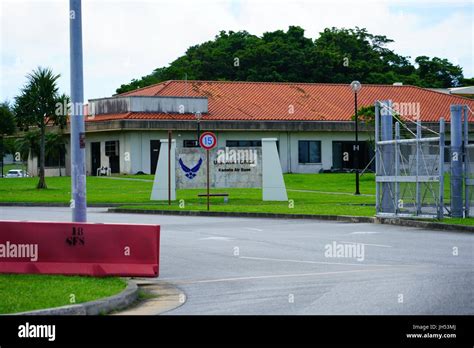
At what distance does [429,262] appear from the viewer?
16.8 m

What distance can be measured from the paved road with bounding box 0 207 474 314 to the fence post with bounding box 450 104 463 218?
2158 millimetres

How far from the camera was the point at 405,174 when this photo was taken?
2809cm

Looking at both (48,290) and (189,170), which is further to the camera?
(189,170)

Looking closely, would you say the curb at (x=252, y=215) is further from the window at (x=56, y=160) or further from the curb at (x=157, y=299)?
the window at (x=56, y=160)

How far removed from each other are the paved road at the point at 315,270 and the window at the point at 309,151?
43.2 meters

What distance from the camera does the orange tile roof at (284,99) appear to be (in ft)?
225

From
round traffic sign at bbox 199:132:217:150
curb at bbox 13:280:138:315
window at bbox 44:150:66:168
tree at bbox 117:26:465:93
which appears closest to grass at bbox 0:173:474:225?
round traffic sign at bbox 199:132:217:150

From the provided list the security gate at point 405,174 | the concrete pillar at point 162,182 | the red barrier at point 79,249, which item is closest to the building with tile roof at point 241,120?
the concrete pillar at point 162,182

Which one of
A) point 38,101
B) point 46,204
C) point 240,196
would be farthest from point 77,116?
point 38,101

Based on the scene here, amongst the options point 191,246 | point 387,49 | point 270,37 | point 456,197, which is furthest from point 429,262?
point 387,49

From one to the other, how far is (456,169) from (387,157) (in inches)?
97.8

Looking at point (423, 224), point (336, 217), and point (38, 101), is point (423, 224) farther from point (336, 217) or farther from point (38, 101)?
point (38, 101)

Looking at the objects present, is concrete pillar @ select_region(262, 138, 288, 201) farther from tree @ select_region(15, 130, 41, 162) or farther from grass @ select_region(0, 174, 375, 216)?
tree @ select_region(15, 130, 41, 162)

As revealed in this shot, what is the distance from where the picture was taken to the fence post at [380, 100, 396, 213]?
1112 inches
